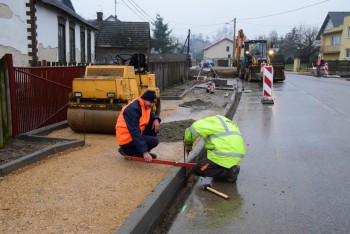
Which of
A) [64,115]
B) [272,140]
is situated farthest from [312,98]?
[64,115]

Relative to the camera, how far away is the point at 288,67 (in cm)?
7181

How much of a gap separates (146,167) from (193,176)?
81 cm

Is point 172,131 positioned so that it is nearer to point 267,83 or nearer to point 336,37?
point 267,83

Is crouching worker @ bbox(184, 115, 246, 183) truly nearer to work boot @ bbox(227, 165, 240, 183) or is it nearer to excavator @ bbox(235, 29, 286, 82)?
work boot @ bbox(227, 165, 240, 183)

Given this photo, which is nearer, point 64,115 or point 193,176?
point 193,176

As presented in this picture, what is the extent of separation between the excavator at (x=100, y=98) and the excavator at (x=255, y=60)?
19689 millimetres

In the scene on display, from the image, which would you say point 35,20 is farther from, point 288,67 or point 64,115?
point 288,67

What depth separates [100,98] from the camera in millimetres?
8578

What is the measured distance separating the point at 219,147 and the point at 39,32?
527 inches

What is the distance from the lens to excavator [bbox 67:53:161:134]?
845 cm

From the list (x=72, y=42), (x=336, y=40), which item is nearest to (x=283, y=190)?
(x=72, y=42)

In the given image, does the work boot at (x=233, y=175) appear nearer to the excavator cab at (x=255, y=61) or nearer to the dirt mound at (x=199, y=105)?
the dirt mound at (x=199, y=105)

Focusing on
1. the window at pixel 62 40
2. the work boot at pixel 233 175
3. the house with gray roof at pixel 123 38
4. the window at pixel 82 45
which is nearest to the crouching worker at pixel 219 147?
the work boot at pixel 233 175

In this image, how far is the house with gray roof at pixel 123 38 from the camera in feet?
127
